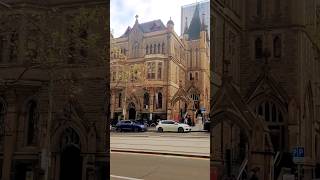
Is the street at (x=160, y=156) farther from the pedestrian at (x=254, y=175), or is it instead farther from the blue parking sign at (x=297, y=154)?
the blue parking sign at (x=297, y=154)

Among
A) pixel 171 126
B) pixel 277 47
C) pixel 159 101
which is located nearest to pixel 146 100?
pixel 159 101

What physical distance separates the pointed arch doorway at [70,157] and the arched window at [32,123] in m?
0.21

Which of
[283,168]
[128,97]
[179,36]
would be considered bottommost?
[283,168]

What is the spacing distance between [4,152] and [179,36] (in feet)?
4.11

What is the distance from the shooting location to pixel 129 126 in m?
2.22

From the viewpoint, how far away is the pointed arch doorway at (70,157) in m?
2.26

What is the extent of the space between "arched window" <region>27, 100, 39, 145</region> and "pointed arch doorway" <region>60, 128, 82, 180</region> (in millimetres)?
213

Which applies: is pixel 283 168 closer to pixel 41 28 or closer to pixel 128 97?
pixel 128 97

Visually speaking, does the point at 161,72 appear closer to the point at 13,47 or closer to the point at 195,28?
the point at 195,28

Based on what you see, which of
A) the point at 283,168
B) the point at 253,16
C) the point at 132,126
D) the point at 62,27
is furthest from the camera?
the point at 62,27

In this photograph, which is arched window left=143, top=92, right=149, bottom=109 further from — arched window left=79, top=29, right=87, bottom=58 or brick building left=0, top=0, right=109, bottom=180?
arched window left=79, top=29, right=87, bottom=58

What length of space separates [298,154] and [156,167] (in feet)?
2.45

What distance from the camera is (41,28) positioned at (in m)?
2.43

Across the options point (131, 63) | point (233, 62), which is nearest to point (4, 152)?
point (131, 63)
